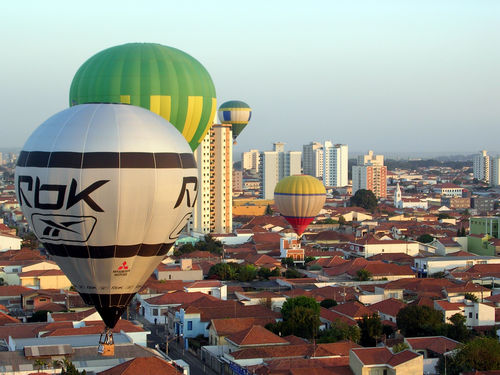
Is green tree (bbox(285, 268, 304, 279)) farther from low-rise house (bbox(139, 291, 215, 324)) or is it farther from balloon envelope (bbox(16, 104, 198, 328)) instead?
balloon envelope (bbox(16, 104, 198, 328))

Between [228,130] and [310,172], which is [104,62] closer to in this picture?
[228,130]

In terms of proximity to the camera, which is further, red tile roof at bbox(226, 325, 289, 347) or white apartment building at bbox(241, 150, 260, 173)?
white apartment building at bbox(241, 150, 260, 173)

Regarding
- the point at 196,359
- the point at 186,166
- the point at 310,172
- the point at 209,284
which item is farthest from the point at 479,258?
the point at 310,172

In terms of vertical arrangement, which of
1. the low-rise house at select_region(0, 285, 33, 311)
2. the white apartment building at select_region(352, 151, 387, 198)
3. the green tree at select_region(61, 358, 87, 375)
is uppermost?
the white apartment building at select_region(352, 151, 387, 198)

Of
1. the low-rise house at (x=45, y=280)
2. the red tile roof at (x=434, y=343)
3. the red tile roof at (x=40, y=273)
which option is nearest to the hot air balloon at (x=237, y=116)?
the red tile roof at (x=40, y=273)

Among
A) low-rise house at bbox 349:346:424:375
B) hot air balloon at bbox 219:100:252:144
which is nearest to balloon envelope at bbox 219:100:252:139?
hot air balloon at bbox 219:100:252:144

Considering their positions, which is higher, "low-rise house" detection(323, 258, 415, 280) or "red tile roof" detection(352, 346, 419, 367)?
"red tile roof" detection(352, 346, 419, 367)

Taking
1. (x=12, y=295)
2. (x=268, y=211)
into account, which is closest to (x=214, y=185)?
(x=268, y=211)

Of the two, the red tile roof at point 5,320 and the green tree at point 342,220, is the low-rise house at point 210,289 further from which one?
the green tree at point 342,220

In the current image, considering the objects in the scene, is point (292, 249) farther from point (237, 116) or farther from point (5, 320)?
point (237, 116)
